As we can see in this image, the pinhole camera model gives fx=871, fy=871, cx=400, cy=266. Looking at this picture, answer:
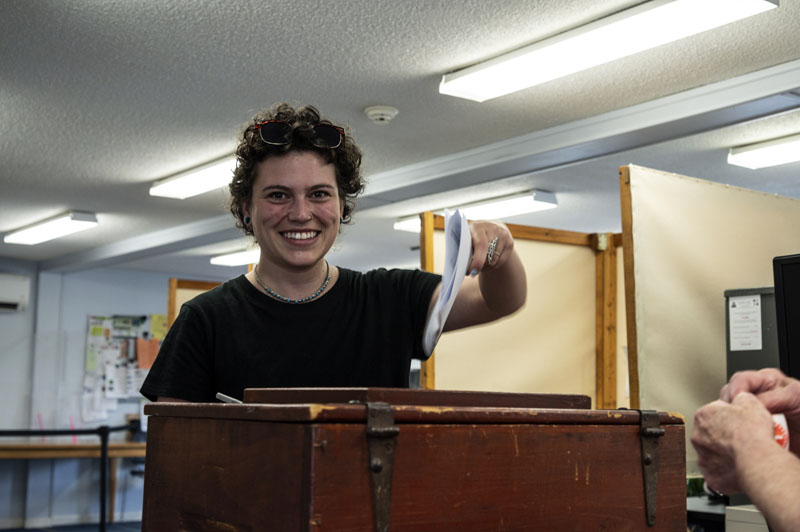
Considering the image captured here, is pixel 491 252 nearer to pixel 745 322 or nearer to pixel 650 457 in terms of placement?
pixel 650 457

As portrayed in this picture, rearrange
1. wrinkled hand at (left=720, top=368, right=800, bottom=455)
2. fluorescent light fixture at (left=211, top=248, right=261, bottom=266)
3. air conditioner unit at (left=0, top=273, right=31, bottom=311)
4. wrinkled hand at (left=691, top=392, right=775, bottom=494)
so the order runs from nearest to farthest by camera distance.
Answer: wrinkled hand at (left=691, top=392, right=775, bottom=494)
wrinkled hand at (left=720, top=368, right=800, bottom=455)
fluorescent light fixture at (left=211, top=248, right=261, bottom=266)
air conditioner unit at (left=0, top=273, right=31, bottom=311)

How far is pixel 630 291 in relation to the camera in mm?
2697

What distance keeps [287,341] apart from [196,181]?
14.4 ft

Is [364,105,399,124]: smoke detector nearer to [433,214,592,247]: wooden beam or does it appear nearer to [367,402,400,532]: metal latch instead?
[433,214,592,247]: wooden beam

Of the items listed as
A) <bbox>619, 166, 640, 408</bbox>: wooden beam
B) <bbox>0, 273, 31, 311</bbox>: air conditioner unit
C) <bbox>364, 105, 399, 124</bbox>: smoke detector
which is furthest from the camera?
<bbox>0, 273, 31, 311</bbox>: air conditioner unit

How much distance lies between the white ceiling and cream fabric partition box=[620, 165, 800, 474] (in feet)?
2.72

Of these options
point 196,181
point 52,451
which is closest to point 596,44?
point 196,181

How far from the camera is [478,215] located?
6484 millimetres

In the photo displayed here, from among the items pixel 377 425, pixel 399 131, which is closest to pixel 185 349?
pixel 377 425

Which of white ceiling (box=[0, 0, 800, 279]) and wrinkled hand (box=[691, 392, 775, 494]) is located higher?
white ceiling (box=[0, 0, 800, 279])

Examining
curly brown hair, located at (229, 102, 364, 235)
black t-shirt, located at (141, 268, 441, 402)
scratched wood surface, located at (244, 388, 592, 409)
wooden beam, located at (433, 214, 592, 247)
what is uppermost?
wooden beam, located at (433, 214, 592, 247)

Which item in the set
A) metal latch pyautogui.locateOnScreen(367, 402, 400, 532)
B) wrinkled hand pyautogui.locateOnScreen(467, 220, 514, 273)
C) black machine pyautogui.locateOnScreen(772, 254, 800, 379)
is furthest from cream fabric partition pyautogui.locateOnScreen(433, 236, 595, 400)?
metal latch pyautogui.locateOnScreen(367, 402, 400, 532)

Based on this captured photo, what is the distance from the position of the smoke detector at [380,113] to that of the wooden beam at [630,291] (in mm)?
1846

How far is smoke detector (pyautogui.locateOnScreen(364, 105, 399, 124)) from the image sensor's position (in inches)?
172
